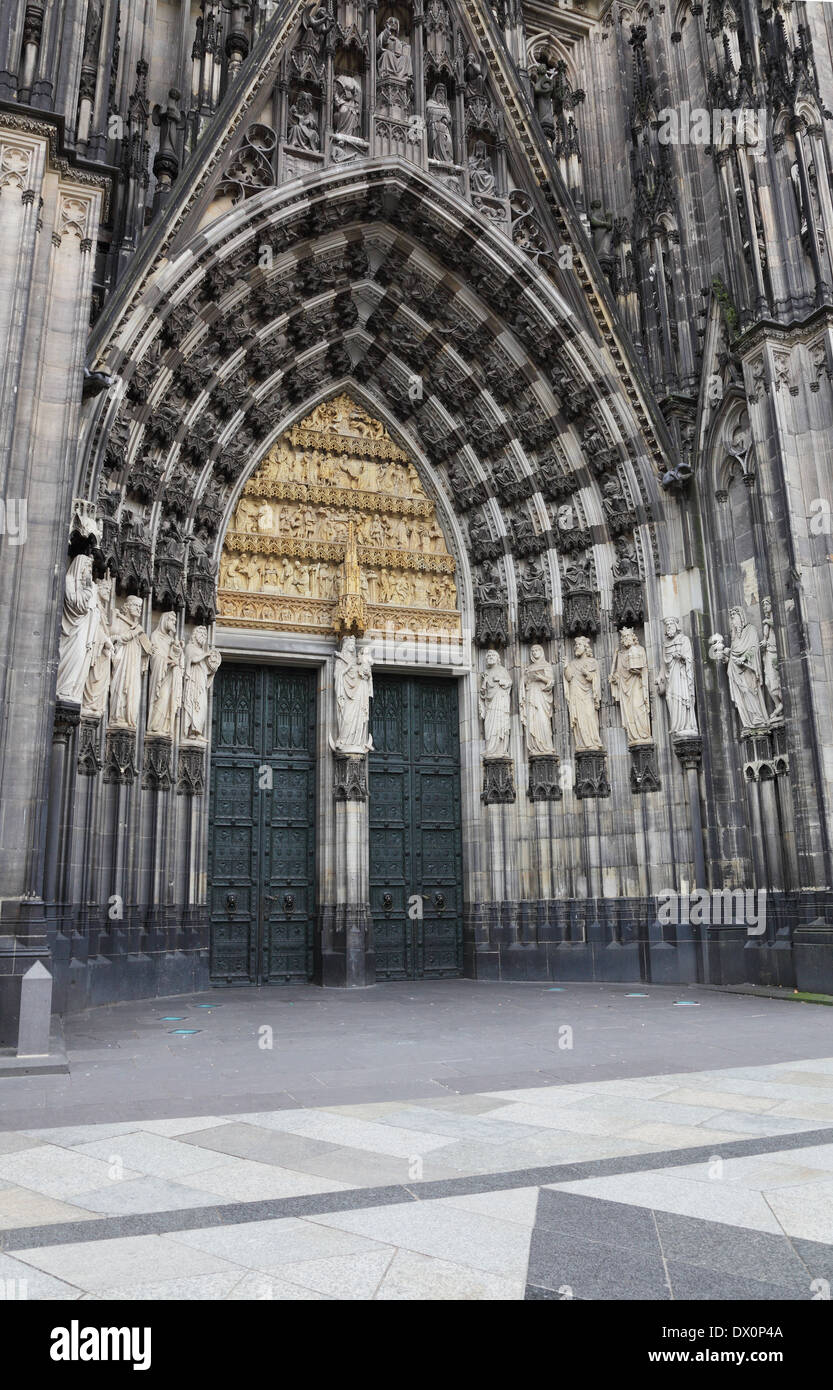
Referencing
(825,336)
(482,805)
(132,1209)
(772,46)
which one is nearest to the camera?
(132,1209)

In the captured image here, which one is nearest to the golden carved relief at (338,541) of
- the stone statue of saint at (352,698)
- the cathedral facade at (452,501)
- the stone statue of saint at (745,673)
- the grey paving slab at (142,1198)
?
the cathedral facade at (452,501)

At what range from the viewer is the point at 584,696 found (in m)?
14.9

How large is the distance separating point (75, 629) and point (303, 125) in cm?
900

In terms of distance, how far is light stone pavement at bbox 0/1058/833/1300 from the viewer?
2.63 meters

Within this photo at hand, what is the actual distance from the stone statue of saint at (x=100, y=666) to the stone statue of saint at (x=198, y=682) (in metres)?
1.63

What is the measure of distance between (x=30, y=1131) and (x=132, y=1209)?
5.38ft

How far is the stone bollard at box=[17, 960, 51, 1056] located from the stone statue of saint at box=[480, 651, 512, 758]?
9202 mm

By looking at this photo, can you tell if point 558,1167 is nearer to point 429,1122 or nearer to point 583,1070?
point 429,1122

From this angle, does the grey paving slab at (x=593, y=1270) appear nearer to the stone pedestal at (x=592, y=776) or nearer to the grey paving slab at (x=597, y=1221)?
the grey paving slab at (x=597, y=1221)

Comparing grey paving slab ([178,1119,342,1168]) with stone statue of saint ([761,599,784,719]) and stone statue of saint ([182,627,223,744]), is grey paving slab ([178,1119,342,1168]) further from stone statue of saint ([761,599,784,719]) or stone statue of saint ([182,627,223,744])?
stone statue of saint ([761,599,784,719])

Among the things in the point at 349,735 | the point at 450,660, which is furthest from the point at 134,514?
the point at 450,660

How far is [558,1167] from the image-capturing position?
3900mm

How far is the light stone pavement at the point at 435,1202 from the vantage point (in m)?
2.63

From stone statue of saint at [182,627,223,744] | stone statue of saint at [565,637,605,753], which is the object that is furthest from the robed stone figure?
stone statue of saint at [182,627,223,744]
